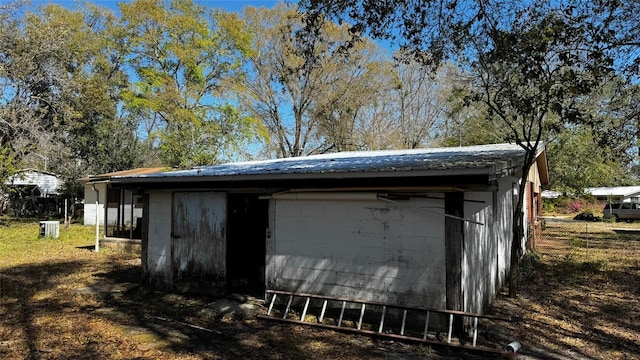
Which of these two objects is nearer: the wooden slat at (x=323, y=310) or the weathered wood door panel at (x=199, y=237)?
the wooden slat at (x=323, y=310)

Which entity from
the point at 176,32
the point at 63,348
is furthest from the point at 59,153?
the point at 63,348

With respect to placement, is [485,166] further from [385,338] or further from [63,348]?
[63,348]

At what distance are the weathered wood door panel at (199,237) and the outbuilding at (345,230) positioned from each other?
0.02 m

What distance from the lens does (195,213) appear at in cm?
823

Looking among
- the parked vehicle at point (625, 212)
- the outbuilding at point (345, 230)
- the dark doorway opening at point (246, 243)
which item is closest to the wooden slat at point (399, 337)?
the outbuilding at point (345, 230)

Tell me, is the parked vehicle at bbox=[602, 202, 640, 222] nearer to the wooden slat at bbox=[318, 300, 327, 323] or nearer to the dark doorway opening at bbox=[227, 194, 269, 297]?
the dark doorway opening at bbox=[227, 194, 269, 297]

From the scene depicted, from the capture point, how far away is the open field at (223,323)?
5332 millimetres

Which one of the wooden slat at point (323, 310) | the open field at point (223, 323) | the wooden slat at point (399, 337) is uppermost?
the wooden slat at point (323, 310)

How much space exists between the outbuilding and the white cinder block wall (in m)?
0.01

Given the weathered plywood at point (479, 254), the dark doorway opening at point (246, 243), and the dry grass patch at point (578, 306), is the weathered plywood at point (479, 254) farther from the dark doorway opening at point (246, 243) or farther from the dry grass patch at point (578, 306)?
the dark doorway opening at point (246, 243)

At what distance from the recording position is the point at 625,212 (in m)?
29.9

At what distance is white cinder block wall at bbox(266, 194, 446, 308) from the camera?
596 centimetres

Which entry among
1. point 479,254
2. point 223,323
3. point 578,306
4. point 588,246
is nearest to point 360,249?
point 479,254

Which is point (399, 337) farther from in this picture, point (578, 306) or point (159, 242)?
point (159, 242)
